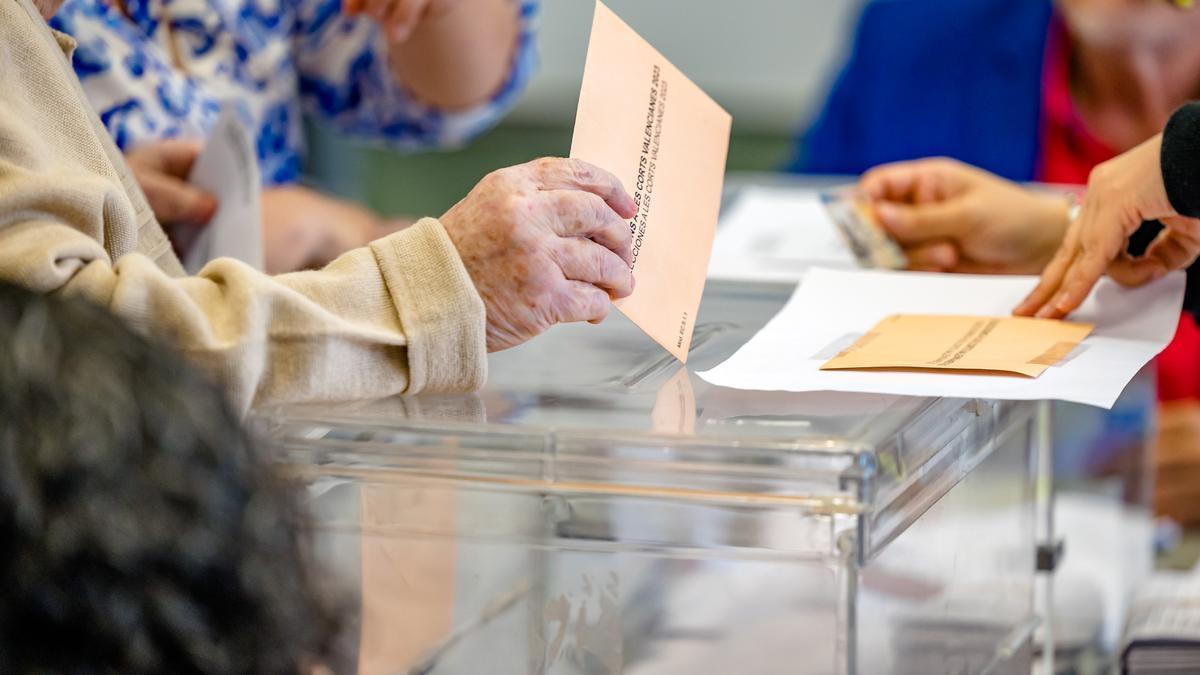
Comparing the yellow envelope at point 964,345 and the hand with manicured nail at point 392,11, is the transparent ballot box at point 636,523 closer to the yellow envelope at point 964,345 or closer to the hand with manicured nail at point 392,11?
the yellow envelope at point 964,345

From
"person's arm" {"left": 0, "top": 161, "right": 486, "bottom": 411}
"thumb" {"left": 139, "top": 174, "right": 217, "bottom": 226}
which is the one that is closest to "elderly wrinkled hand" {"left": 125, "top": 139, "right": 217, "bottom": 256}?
"thumb" {"left": 139, "top": 174, "right": 217, "bottom": 226}

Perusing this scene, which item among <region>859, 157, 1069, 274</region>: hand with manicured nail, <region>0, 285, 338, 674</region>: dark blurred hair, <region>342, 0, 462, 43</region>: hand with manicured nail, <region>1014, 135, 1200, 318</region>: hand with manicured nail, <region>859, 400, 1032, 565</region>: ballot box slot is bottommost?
<region>0, 285, 338, 674</region>: dark blurred hair

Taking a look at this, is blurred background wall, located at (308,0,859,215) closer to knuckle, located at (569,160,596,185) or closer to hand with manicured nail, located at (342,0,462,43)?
hand with manicured nail, located at (342,0,462,43)

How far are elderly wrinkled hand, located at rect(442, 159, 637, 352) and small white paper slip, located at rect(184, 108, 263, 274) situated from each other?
24 centimetres

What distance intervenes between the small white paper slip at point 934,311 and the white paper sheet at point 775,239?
0.06 meters

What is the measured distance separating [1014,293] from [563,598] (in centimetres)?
46

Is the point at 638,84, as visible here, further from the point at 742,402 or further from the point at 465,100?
the point at 465,100

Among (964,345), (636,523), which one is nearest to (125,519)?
(636,523)

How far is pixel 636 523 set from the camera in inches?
25.4

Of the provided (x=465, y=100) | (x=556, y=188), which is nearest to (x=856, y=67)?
(x=465, y=100)

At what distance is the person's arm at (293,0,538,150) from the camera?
139cm

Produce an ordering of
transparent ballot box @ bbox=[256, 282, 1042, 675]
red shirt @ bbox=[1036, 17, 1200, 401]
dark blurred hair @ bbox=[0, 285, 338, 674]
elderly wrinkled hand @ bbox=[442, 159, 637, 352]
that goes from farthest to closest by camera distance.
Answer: red shirt @ bbox=[1036, 17, 1200, 401], elderly wrinkled hand @ bbox=[442, 159, 637, 352], transparent ballot box @ bbox=[256, 282, 1042, 675], dark blurred hair @ bbox=[0, 285, 338, 674]

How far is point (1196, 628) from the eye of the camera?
95 cm

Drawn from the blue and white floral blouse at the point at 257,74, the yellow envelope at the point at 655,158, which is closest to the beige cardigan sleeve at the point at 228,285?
the yellow envelope at the point at 655,158
